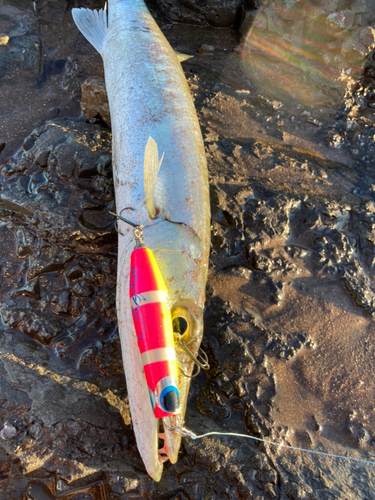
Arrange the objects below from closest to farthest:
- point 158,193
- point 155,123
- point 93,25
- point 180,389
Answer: point 180,389
point 158,193
point 155,123
point 93,25

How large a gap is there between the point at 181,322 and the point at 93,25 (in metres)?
3.83

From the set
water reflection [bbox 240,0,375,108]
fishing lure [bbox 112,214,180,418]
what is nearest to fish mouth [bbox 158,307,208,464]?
fishing lure [bbox 112,214,180,418]

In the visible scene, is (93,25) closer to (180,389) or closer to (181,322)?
(181,322)

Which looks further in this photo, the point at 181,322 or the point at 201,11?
the point at 201,11

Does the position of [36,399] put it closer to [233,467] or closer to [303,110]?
[233,467]

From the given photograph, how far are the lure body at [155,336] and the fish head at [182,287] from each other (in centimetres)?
18

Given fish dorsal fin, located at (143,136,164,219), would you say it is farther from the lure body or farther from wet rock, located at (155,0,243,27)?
wet rock, located at (155,0,243,27)

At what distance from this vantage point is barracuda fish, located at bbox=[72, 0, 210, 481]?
2014mm

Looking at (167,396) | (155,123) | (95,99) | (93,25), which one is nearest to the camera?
(167,396)

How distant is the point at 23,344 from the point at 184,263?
133 cm

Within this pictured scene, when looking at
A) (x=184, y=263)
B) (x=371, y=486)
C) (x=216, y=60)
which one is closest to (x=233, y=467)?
(x=371, y=486)

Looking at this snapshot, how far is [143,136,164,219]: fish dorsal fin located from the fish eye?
0.71m

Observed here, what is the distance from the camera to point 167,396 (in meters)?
1.75

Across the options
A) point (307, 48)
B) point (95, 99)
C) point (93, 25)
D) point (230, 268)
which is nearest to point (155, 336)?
point (230, 268)
